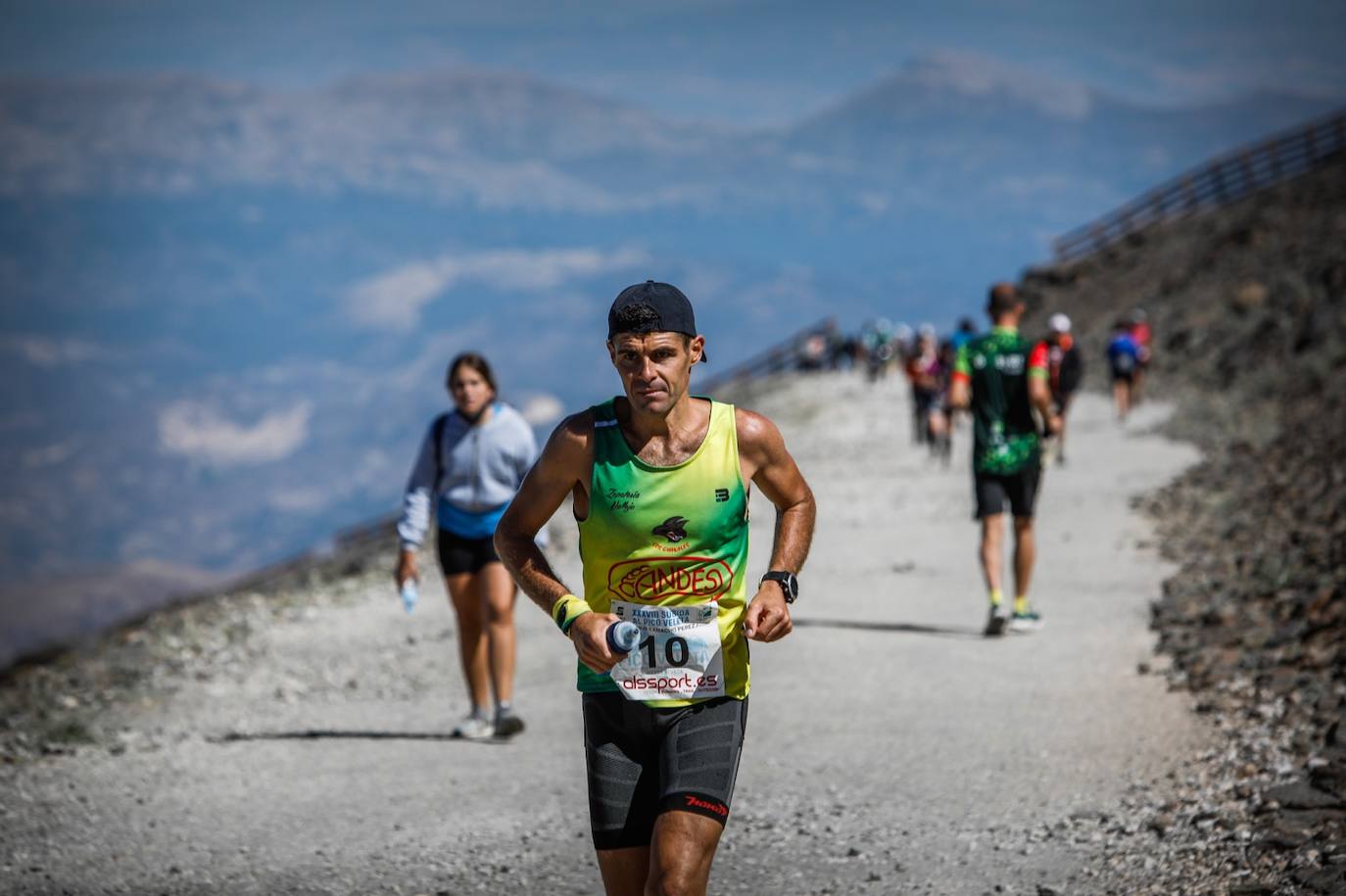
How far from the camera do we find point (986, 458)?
367 inches

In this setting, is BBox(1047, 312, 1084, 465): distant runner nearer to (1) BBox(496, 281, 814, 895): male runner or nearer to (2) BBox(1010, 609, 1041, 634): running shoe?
(2) BBox(1010, 609, 1041, 634): running shoe

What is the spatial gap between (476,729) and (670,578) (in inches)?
176

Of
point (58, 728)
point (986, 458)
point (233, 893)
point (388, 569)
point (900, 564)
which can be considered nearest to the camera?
point (233, 893)

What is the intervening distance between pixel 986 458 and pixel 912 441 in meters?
17.1

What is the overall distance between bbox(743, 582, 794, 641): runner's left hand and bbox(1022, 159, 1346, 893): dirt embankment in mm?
2395

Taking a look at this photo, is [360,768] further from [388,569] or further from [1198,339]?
[1198,339]

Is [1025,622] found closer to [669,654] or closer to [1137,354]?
[669,654]

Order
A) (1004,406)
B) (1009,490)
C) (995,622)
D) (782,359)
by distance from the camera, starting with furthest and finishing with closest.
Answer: (782,359)
(995,622)
(1009,490)
(1004,406)

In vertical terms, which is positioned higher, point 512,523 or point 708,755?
point 512,523

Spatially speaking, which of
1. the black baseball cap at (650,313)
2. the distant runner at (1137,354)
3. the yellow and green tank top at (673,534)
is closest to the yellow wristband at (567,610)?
the yellow and green tank top at (673,534)

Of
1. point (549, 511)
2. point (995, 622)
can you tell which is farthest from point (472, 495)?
point (995, 622)

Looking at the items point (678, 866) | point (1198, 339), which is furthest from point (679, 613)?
point (1198, 339)

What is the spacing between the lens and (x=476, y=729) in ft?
26.5

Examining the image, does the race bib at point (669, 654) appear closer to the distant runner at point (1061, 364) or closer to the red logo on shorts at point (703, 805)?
the red logo on shorts at point (703, 805)
